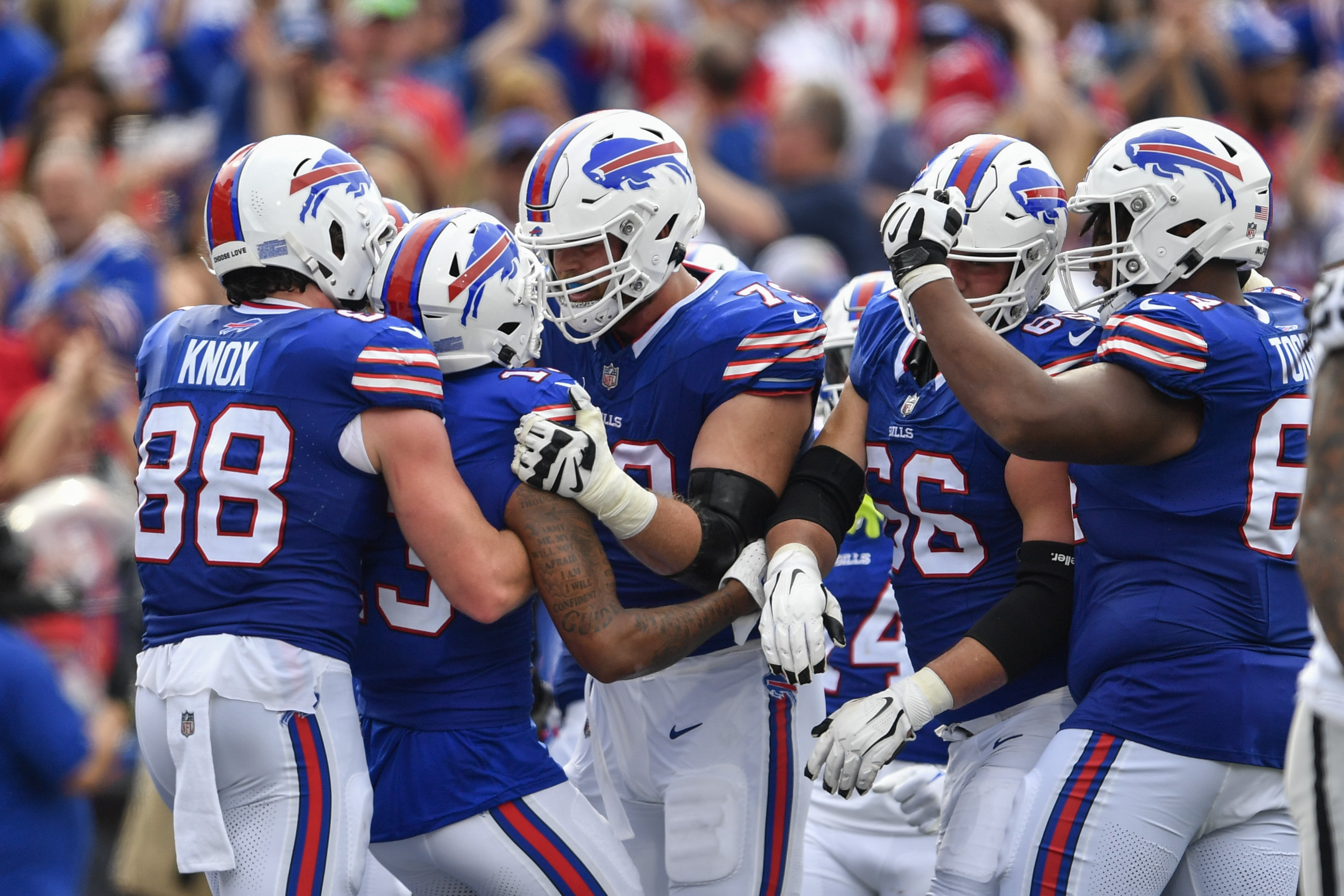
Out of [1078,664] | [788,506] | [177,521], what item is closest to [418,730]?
[177,521]

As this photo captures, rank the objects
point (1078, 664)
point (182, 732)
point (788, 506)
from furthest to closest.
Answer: point (788, 506) < point (1078, 664) < point (182, 732)

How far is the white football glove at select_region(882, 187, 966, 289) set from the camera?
3779 millimetres

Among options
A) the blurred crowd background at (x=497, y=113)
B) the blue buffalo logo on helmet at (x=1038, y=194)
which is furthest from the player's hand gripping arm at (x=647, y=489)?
the blurred crowd background at (x=497, y=113)

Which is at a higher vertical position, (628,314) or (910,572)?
(628,314)

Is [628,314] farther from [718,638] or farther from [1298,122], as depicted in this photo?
[1298,122]

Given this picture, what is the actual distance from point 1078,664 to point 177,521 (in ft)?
6.88

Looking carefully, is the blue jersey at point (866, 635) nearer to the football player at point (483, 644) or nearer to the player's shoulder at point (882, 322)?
the player's shoulder at point (882, 322)

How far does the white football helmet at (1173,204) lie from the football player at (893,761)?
74 cm

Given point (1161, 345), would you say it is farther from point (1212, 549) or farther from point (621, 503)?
point (621, 503)

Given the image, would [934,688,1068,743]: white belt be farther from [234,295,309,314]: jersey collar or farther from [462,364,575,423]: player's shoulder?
[234,295,309,314]: jersey collar

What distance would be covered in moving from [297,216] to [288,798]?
53.1 inches

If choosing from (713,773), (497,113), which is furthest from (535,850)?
(497,113)

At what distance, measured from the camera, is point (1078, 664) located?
3832mm

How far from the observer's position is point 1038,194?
4.06 metres
